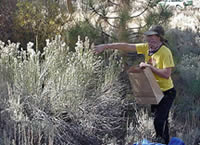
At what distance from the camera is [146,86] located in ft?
12.7

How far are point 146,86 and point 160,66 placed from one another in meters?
0.27

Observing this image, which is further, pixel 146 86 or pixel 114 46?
pixel 114 46

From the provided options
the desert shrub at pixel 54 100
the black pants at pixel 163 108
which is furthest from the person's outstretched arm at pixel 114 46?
the black pants at pixel 163 108

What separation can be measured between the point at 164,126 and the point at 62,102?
1240 millimetres

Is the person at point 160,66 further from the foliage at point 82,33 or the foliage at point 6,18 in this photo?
the foliage at point 6,18

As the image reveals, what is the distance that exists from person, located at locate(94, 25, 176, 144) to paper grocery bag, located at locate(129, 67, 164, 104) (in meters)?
0.08

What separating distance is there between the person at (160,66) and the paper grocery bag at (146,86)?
8 cm

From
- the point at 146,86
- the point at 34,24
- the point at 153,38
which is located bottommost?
the point at 146,86

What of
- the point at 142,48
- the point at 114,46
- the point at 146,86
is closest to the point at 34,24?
the point at 114,46

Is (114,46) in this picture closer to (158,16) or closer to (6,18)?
(158,16)

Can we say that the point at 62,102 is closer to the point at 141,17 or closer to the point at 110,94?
the point at 110,94

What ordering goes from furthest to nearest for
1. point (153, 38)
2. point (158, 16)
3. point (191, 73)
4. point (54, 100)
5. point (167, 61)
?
1. point (191, 73)
2. point (158, 16)
3. point (54, 100)
4. point (153, 38)
5. point (167, 61)

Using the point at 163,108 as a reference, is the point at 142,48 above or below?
above

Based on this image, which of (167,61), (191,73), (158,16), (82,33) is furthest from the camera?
(191,73)
